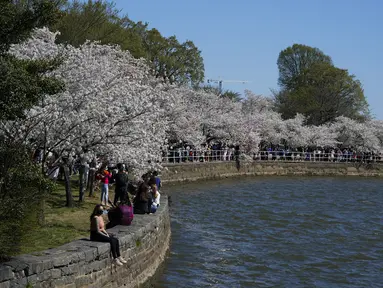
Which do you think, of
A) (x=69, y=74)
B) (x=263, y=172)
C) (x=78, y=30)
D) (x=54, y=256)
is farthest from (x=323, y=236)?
(x=263, y=172)

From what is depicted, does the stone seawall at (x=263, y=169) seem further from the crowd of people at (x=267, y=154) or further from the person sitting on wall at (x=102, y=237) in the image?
the person sitting on wall at (x=102, y=237)

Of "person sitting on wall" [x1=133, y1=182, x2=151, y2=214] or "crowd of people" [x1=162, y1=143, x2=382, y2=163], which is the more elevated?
"crowd of people" [x1=162, y1=143, x2=382, y2=163]

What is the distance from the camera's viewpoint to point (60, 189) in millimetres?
23344

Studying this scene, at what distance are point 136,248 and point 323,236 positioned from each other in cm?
1167

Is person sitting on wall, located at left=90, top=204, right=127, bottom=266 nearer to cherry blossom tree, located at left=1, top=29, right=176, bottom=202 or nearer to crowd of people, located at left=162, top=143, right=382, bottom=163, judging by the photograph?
cherry blossom tree, located at left=1, top=29, right=176, bottom=202

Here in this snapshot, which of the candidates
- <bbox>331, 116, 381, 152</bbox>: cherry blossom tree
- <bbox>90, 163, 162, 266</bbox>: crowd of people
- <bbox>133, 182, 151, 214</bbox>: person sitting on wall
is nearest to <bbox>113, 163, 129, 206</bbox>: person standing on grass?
<bbox>90, 163, 162, 266</bbox>: crowd of people

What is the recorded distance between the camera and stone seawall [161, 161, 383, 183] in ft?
141

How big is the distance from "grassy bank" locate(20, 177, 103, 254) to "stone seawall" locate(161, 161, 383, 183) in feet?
65.7

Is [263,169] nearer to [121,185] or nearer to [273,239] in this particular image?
[273,239]

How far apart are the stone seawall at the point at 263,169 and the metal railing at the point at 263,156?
745mm

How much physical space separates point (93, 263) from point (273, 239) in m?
11.8

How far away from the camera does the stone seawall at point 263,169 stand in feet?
141

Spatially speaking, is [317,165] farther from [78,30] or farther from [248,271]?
[248,271]

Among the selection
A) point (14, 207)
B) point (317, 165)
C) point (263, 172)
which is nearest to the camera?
point (14, 207)
